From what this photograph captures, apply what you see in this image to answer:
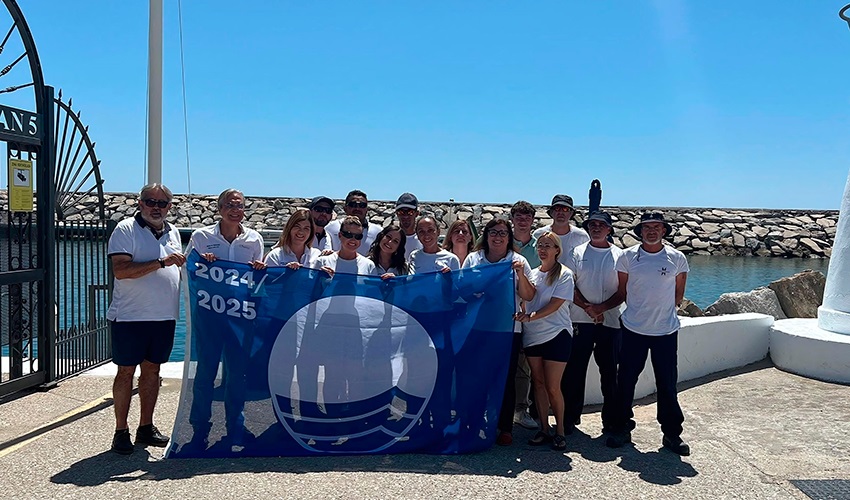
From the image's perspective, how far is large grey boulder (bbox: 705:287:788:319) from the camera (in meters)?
9.15

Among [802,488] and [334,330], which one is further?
[334,330]

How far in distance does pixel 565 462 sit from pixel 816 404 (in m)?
3.08

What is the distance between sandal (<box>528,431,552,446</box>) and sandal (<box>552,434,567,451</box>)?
0.22 feet

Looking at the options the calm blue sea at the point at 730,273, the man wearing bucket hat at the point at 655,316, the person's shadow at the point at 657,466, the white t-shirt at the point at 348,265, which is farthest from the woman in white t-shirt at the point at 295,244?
the calm blue sea at the point at 730,273

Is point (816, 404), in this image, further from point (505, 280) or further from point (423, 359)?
point (423, 359)

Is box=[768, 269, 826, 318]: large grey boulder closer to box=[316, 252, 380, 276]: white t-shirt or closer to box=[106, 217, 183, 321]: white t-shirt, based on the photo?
box=[316, 252, 380, 276]: white t-shirt

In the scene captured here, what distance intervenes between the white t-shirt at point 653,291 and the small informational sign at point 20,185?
545cm

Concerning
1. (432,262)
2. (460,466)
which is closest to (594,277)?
(432,262)

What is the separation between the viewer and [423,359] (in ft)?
16.8

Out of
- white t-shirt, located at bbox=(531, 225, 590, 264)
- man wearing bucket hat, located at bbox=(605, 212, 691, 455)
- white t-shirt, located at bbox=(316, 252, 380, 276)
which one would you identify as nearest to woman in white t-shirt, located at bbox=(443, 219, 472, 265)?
white t-shirt, located at bbox=(531, 225, 590, 264)

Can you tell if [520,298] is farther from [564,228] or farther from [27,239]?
[27,239]

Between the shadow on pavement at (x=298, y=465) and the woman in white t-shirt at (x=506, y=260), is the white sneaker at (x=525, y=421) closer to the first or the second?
the woman in white t-shirt at (x=506, y=260)

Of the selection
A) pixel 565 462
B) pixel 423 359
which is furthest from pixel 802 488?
pixel 423 359

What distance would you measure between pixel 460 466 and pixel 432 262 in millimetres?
1595
